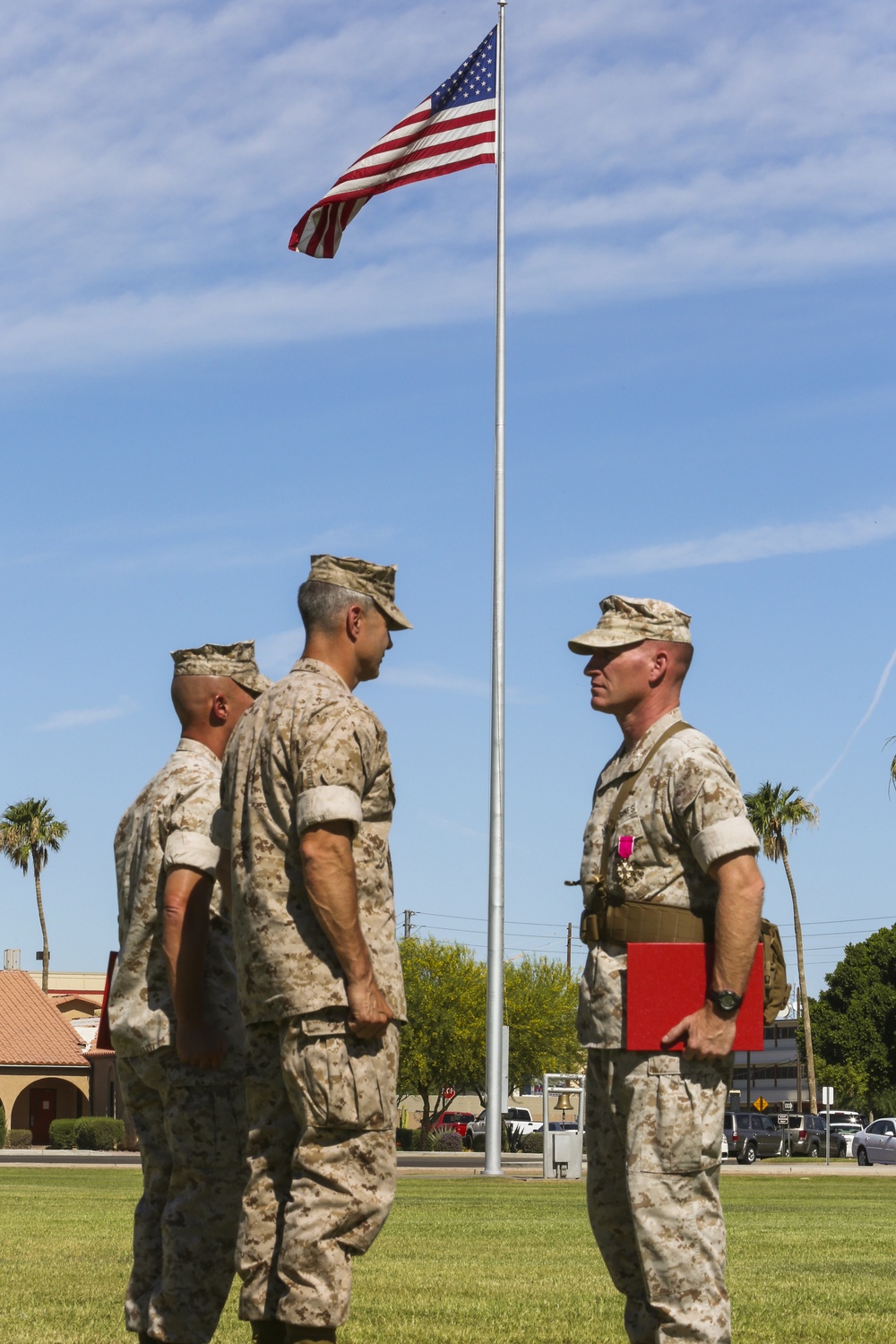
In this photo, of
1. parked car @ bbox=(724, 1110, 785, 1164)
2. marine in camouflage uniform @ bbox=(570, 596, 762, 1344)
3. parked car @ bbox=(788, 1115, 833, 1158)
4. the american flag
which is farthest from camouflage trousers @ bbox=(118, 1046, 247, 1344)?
parked car @ bbox=(788, 1115, 833, 1158)

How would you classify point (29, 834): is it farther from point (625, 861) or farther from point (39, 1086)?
point (625, 861)

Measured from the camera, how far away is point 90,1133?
52844 millimetres

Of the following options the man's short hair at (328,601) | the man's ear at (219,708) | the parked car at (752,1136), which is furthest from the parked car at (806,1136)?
the man's short hair at (328,601)

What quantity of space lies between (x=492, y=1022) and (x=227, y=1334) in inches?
719

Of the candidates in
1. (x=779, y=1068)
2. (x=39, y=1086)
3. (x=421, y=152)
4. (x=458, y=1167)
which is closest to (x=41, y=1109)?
(x=39, y=1086)

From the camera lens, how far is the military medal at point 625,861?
5.38 m

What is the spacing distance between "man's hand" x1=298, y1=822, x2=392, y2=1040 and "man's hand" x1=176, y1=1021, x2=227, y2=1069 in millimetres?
978

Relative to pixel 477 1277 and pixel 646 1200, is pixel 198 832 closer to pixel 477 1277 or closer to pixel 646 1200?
pixel 646 1200

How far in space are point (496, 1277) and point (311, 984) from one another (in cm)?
528

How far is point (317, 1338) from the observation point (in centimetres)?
467

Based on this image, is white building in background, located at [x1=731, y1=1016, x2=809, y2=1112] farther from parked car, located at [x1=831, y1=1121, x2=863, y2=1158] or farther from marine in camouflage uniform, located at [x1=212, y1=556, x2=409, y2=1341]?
marine in camouflage uniform, located at [x1=212, y1=556, x2=409, y2=1341]

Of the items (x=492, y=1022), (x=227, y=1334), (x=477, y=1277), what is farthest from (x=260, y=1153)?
(x=492, y=1022)

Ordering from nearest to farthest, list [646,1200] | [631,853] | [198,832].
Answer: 1. [646,1200]
2. [631,853]
3. [198,832]

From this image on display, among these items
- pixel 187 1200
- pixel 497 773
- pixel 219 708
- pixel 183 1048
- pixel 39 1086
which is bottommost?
pixel 39 1086
